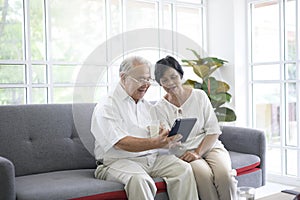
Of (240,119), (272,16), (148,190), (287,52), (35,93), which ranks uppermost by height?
(272,16)

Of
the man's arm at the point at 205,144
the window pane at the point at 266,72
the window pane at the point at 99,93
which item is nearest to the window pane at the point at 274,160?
the window pane at the point at 266,72

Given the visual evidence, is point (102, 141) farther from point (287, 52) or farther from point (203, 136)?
point (287, 52)

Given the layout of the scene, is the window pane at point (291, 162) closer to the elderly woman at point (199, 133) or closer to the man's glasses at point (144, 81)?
the elderly woman at point (199, 133)

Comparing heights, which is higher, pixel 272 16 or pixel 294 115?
pixel 272 16

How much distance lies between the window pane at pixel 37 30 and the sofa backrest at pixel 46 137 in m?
0.64

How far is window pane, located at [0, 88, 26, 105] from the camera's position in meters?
2.87

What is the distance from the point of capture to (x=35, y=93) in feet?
9.87

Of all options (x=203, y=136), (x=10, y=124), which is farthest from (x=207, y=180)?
(x=10, y=124)

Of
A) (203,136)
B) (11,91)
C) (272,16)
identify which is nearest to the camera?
(203,136)

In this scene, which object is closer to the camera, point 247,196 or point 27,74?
point 247,196

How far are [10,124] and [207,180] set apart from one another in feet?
4.03

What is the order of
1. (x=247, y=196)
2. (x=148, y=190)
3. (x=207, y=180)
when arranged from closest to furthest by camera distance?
(x=247, y=196), (x=148, y=190), (x=207, y=180)

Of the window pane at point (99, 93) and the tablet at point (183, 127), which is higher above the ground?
the window pane at point (99, 93)

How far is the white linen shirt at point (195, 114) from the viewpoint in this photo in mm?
2119
